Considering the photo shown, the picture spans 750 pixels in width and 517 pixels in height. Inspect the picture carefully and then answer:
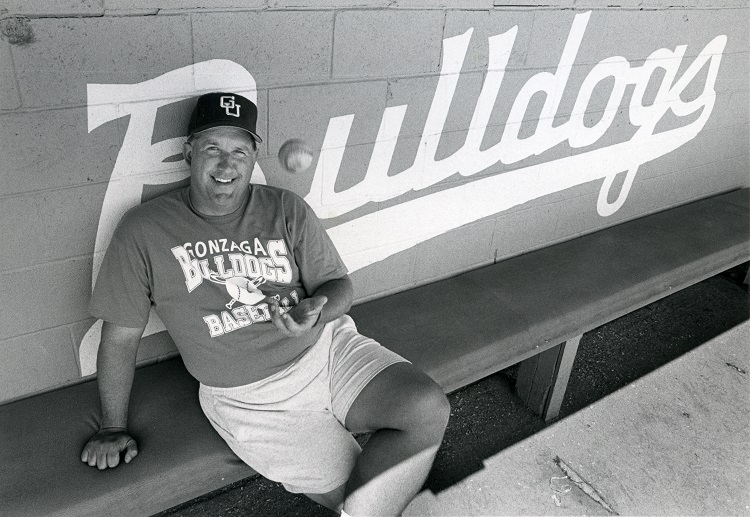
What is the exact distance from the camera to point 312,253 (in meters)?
1.85

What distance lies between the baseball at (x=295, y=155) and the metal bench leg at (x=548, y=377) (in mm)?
1255

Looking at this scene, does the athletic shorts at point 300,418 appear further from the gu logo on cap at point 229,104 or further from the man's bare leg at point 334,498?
the gu logo on cap at point 229,104

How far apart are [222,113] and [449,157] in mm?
1075

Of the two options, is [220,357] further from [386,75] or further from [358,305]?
[386,75]

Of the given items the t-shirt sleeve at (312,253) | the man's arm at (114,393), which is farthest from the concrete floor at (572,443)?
the t-shirt sleeve at (312,253)

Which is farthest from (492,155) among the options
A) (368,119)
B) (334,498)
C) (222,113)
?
(334,498)

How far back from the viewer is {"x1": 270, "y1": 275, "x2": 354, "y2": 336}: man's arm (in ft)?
5.55

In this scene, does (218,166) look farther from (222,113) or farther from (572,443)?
(572,443)

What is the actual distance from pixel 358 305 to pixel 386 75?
895mm

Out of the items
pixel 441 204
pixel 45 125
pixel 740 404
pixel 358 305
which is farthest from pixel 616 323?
pixel 45 125

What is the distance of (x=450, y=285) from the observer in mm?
2615

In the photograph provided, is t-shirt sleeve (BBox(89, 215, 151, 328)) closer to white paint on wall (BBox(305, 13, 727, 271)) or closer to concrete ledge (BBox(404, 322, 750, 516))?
white paint on wall (BBox(305, 13, 727, 271))

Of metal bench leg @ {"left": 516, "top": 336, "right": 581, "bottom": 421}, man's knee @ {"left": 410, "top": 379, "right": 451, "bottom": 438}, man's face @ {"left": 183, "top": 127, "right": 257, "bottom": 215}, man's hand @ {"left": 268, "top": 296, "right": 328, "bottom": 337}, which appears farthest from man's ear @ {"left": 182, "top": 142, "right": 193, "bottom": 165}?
metal bench leg @ {"left": 516, "top": 336, "right": 581, "bottom": 421}

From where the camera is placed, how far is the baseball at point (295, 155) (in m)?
1.95
